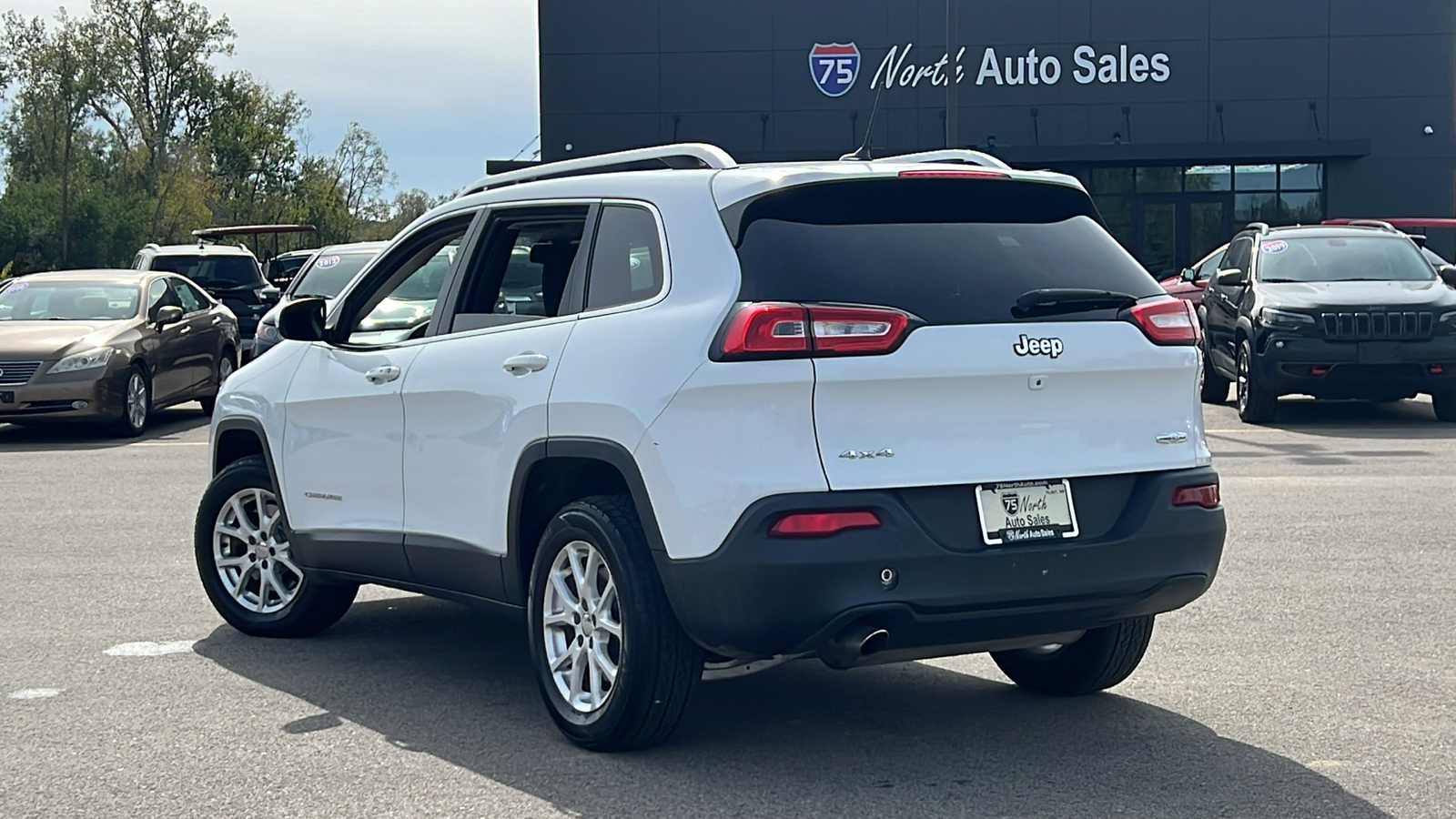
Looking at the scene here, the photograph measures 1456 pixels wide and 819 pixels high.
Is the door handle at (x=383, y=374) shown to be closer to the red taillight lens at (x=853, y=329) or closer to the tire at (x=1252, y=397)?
the red taillight lens at (x=853, y=329)

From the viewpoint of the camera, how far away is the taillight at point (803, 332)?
4.77 meters

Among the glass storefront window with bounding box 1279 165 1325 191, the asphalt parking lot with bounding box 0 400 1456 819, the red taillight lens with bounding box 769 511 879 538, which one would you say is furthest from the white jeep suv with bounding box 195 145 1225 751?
the glass storefront window with bounding box 1279 165 1325 191

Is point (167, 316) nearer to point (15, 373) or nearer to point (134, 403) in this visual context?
point (134, 403)

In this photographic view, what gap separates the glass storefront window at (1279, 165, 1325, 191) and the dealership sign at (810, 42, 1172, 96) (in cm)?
346

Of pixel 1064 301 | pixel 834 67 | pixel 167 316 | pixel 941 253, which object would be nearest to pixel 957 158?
pixel 941 253

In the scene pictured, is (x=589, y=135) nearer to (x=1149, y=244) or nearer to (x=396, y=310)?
(x=1149, y=244)

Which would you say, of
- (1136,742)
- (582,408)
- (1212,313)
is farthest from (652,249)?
(1212,313)

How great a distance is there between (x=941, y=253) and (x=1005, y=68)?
3686cm

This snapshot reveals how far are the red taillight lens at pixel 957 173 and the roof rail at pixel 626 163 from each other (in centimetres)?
53

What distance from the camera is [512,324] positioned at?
575 centimetres

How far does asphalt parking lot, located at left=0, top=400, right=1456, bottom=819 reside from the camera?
4.81 m

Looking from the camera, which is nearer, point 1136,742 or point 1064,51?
Result: point 1136,742

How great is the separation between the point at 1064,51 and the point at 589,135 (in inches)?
441

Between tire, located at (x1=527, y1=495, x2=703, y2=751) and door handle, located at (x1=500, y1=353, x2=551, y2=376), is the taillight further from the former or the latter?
door handle, located at (x1=500, y1=353, x2=551, y2=376)
